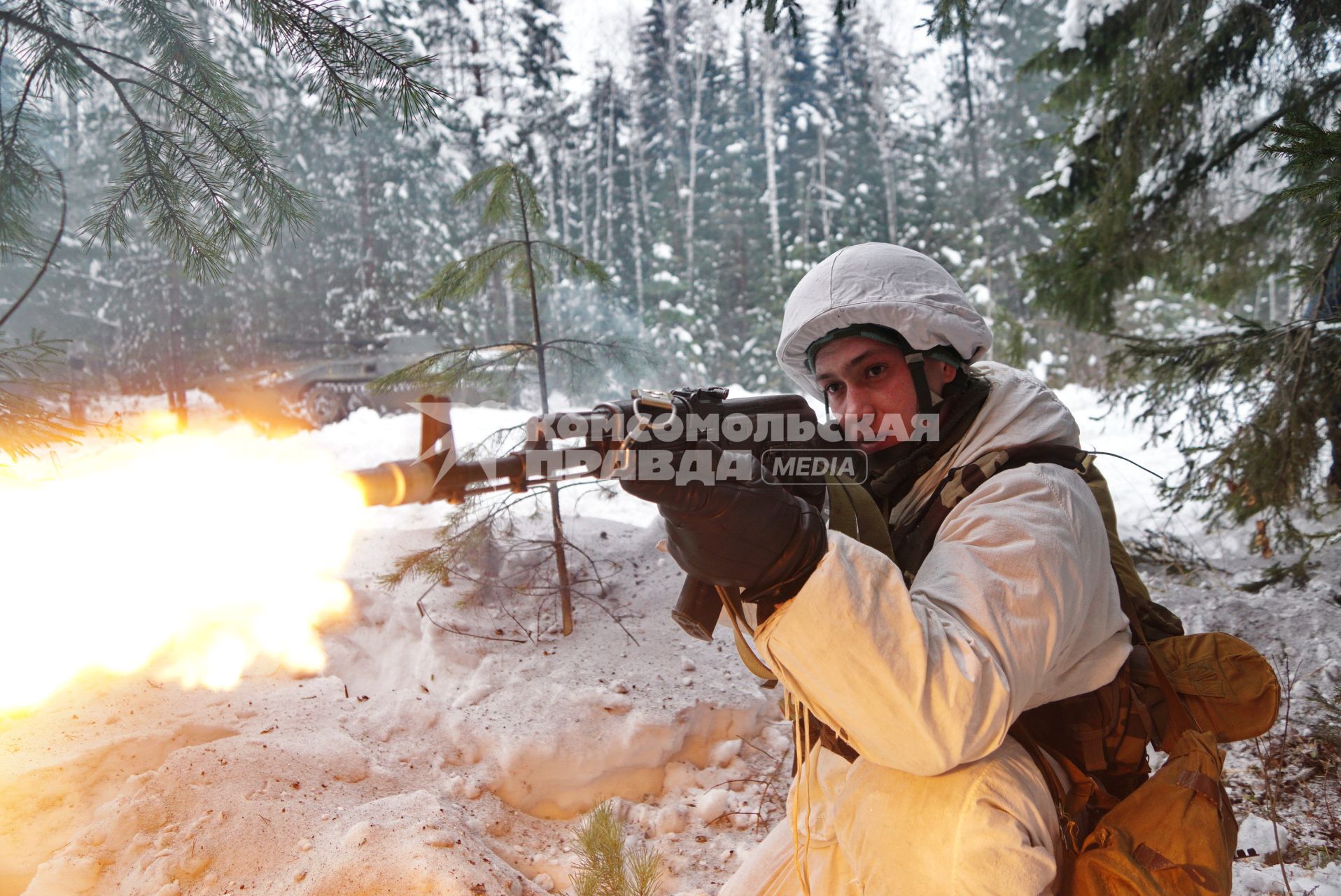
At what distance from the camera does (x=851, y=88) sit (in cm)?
1373

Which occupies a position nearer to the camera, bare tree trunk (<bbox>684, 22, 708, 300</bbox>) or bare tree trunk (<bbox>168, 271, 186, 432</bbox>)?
bare tree trunk (<bbox>168, 271, 186, 432</bbox>)

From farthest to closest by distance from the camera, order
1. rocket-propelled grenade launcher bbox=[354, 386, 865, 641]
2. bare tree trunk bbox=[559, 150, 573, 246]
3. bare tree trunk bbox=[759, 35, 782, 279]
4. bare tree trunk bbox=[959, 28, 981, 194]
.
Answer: bare tree trunk bbox=[959, 28, 981, 194] < bare tree trunk bbox=[759, 35, 782, 279] < bare tree trunk bbox=[559, 150, 573, 246] < rocket-propelled grenade launcher bbox=[354, 386, 865, 641]

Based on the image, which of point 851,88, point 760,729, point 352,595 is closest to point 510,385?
point 352,595

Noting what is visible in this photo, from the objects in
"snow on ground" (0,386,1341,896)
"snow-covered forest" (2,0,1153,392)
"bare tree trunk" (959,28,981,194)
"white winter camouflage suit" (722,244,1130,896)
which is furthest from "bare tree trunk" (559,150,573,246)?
"white winter camouflage suit" (722,244,1130,896)

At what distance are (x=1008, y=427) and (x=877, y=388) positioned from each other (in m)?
0.35

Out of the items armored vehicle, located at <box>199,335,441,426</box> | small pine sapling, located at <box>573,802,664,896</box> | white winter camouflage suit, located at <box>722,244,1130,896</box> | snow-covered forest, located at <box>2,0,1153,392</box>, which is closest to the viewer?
white winter camouflage suit, located at <box>722,244,1130,896</box>

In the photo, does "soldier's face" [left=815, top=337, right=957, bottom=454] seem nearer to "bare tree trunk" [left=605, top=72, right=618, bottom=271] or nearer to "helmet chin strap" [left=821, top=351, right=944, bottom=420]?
"helmet chin strap" [left=821, top=351, right=944, bottom=420]

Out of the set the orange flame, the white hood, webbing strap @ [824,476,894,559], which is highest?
the white hood

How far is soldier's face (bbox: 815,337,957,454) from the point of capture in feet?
5.82

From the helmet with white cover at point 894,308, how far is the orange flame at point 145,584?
2203mm

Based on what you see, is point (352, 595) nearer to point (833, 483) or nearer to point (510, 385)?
point (510, 385)

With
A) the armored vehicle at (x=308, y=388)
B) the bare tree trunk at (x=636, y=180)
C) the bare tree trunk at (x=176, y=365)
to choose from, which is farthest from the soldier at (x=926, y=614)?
the bare tree trunk at (x=636, y=180)

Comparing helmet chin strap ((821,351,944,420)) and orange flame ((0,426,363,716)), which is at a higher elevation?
helmet chin strap ((821,351,944,420))

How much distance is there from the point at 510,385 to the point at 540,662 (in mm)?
1938
